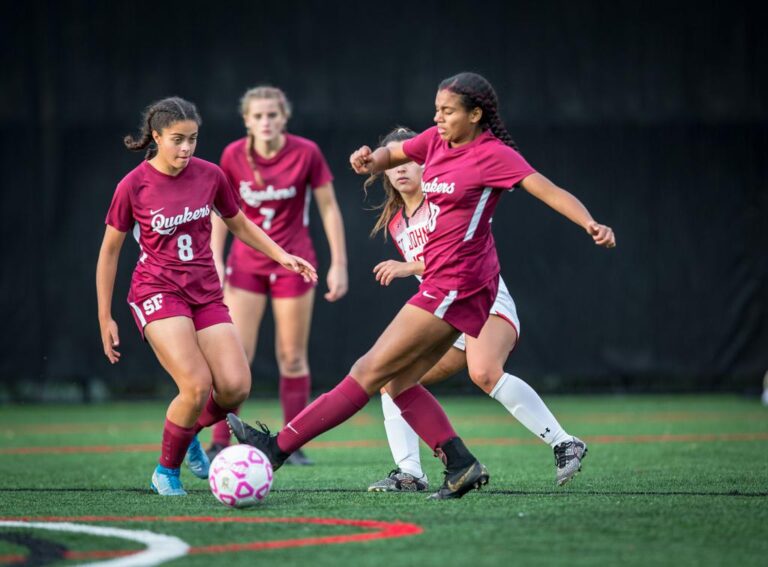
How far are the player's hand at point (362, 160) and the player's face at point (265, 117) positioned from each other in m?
2.22

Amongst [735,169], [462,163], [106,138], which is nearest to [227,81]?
[106,138]

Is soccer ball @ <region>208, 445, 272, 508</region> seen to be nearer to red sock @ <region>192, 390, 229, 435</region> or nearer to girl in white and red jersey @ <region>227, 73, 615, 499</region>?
girl in white and red jersey @ <region>227, 73, 615, 499</region>

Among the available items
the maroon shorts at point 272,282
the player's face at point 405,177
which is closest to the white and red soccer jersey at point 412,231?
the player's face at point 405,177

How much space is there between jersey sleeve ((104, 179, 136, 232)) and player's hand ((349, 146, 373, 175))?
1069 mm

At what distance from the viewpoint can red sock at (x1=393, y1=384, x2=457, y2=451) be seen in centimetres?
525

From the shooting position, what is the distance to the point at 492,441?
8.66m

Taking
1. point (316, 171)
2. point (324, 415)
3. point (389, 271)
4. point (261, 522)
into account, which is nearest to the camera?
point (261, 522)

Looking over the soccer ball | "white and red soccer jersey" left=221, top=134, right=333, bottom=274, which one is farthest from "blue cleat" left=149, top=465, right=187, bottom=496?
"white and red soccer jersey" left=221, top=134, right=333, bottom=274

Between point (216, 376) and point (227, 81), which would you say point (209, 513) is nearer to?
point (216, 376)

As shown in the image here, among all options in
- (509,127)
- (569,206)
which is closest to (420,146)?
(569,206)

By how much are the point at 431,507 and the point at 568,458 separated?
3.02ft

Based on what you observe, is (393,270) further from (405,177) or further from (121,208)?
(121,208)

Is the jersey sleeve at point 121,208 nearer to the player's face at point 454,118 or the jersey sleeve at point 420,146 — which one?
the jersey sleeve at point 420,146

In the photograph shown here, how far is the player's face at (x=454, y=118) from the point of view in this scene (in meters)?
5.11
